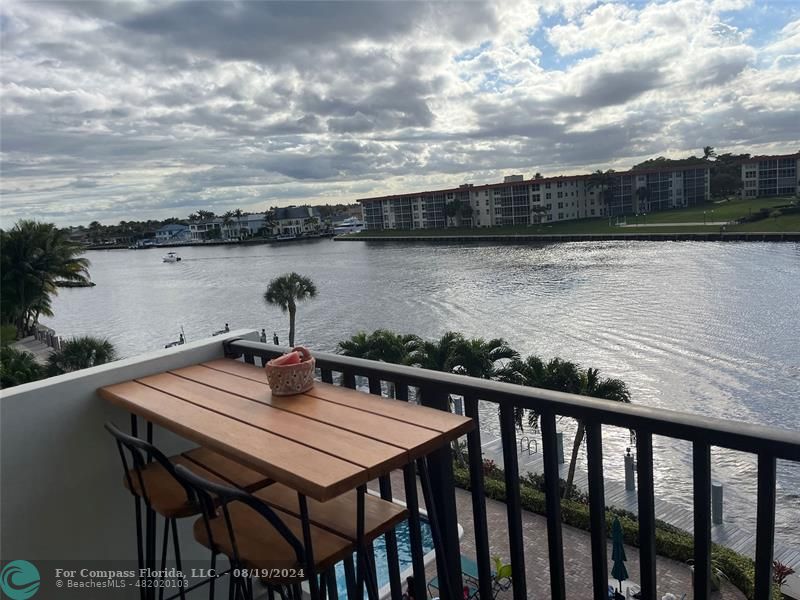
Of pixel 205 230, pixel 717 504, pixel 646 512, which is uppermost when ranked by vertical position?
pixel 205 230

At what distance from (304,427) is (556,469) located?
0.69m

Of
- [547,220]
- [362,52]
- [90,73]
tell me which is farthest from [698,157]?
[90,73]

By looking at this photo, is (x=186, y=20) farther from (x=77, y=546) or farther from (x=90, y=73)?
(x=90, y=73)

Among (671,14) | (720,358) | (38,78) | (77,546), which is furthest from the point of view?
(720,358)

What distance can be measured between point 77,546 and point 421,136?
3170 inches

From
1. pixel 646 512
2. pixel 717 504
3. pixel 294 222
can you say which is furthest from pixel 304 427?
pixel 294 222

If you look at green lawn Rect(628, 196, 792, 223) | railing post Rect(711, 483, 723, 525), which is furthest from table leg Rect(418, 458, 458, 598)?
green lawn Rect(628, 196, 792, 223)

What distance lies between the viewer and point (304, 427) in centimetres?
159

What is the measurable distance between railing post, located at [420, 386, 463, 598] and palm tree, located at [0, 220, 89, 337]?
41.8 metres

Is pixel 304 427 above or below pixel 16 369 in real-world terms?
above

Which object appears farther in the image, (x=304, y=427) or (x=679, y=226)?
(x=679, y=226)

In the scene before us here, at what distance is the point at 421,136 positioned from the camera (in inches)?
3115

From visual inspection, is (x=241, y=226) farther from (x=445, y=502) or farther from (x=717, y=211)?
(x=445, y=502)

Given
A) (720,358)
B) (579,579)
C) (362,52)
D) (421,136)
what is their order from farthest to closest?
(421,136) → (720,358) → (362,52) → (579,579)
